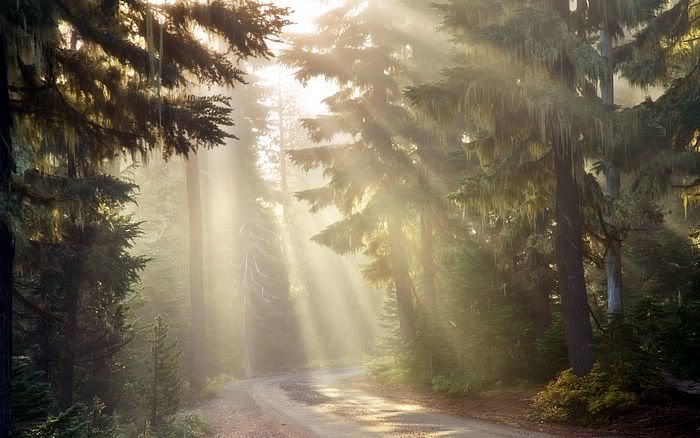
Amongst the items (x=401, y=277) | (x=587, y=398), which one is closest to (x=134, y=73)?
(x=587, y=398)

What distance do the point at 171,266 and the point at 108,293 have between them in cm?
1826

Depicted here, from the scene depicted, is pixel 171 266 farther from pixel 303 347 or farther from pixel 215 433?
pixel 215 433

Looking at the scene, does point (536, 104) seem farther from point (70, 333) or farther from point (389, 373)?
point (389, 373)

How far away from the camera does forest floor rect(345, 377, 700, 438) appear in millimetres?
10344

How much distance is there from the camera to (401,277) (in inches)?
925

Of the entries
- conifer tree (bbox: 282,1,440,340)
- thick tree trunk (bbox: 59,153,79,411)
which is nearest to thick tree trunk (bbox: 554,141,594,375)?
conifer tree (bbox: 282,1,440,340)

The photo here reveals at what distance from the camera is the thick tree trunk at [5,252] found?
311 inches

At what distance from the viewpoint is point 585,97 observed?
517 inches

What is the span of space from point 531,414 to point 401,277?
411 inches

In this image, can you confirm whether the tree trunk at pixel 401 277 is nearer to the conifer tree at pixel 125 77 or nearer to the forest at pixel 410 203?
the forest at pixel 410 203

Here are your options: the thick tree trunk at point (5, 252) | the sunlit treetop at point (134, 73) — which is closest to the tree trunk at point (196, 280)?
the sunlit treetop at point (134, 73)

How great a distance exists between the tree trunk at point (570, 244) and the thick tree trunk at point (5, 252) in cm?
1069

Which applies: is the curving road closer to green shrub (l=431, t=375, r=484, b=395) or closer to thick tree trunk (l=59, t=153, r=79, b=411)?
green shrub (l=431, t=375, r=484, b=395)

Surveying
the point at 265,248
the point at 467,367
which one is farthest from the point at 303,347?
the point at 467,367
